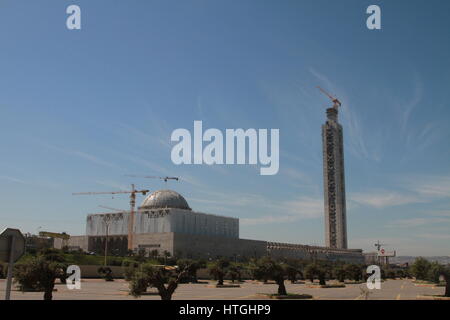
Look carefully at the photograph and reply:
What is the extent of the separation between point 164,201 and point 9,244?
14411 centimetres

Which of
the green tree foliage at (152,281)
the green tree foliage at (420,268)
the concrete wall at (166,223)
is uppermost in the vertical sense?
the concrete wall at (166,223)

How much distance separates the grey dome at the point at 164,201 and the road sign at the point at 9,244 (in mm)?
142815

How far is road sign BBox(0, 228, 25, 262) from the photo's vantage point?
409 inches

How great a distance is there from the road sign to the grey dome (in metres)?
143

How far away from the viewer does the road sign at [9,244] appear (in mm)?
10383

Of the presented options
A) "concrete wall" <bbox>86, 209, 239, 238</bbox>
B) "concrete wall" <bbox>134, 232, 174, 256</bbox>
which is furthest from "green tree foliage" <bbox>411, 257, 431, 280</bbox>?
"concrete wall" <bbox>86, 209, 239, 238</bbox>

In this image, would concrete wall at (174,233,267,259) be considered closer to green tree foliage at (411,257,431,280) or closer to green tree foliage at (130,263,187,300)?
green tree foliage at (411,257,431,280)

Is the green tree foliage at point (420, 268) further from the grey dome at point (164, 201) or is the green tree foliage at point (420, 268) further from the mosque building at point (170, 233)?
the grey dome at point (164, 201)

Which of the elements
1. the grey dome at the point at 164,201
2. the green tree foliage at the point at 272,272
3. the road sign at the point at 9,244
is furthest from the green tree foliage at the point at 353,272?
the grey dome at the point at 164,201

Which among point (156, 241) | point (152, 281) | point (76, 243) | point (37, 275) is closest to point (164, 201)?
point (156, 241)

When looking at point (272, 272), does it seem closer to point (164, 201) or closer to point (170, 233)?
point (170, 233)

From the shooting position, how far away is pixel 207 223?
154 meters

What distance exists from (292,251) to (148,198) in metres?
66.1
